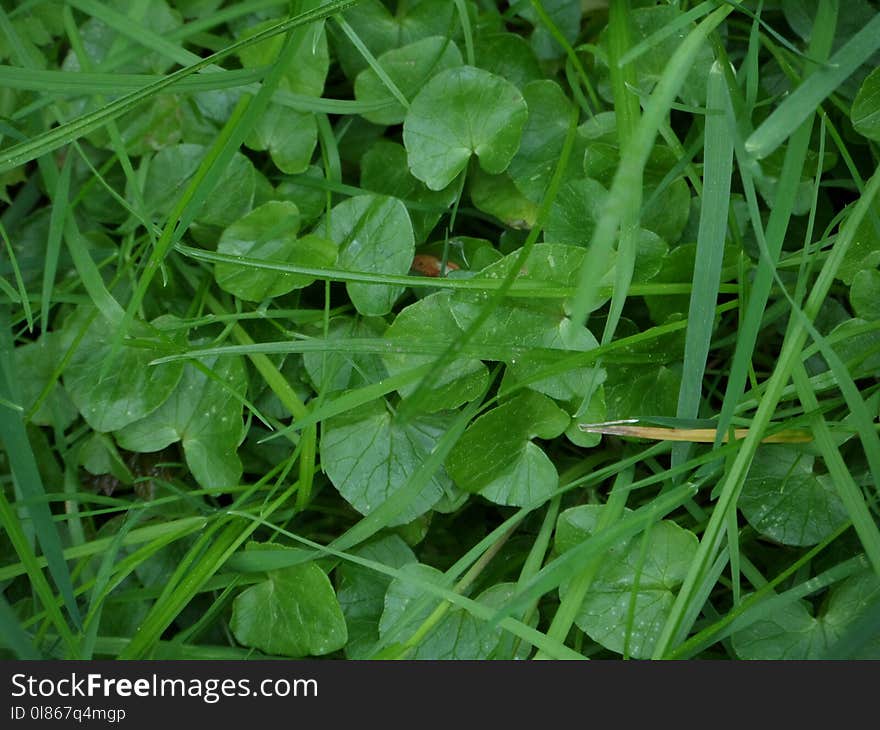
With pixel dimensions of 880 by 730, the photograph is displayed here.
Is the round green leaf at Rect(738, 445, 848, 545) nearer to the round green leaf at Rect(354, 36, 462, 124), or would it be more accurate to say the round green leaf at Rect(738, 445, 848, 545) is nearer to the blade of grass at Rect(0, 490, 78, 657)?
the round green leaf at Rect(354, 36, 462, 124)

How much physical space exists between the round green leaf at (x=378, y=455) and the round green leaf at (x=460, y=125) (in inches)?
11.6

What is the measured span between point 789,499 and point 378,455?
1.57 feet

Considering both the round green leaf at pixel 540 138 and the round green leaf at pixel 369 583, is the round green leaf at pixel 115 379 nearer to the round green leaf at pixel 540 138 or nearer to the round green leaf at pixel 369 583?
the round green leaf at pixel 369 583

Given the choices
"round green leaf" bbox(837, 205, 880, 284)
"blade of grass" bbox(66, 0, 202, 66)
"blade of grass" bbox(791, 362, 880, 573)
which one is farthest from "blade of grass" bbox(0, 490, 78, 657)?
"round green leaf" bbox(837, 205, 880, 284)

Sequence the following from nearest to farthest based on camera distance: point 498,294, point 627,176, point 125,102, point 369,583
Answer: point 627,176 → point 498,294 → point 125,102 → point 369,583

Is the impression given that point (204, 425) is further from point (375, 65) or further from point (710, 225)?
point (710, 225)

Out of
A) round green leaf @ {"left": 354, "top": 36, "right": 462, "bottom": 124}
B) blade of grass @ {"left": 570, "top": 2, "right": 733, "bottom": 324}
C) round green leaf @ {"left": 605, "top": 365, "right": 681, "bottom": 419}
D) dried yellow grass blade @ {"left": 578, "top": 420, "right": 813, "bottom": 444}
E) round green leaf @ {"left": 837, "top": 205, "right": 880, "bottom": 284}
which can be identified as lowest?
dried yellow grass blade @ {"left": 578, "top": 420, "right": 813, "bottom": 444}

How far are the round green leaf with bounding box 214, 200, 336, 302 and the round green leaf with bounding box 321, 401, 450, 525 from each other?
0.18 metres

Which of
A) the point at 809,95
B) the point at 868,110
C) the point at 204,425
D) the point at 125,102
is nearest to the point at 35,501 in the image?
the point at 204,425

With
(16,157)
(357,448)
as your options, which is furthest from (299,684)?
(16,157)

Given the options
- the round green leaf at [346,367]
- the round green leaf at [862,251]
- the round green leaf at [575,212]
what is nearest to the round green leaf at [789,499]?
the round green leaf at [862,251]

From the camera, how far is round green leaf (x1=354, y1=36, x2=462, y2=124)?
3.41 feet

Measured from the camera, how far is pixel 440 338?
962mm

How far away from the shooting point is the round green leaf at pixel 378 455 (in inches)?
38.5
